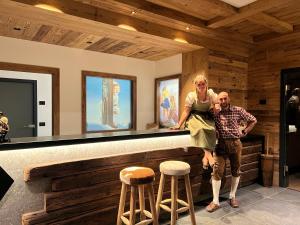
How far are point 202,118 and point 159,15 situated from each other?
1384 millimetres

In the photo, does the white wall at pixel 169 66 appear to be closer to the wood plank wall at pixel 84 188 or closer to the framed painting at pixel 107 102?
the framed painting at pixel 107 102

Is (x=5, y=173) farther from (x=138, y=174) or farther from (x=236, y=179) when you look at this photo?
(x=236, y=179)

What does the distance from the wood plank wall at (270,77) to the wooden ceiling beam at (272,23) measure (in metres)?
0.18

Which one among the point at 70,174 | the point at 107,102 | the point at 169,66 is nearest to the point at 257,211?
the point at 70,174

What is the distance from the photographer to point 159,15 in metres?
2.99

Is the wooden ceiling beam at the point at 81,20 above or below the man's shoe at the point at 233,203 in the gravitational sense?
above

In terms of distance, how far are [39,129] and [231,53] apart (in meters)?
3.70

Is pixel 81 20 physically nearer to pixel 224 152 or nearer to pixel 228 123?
pixel 228 123

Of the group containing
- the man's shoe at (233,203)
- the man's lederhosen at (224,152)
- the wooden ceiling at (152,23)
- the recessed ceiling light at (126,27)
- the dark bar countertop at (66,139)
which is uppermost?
the wooden ceiling at (152,23)

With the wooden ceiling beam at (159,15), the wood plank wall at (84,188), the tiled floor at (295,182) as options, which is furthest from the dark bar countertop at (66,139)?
the tiled floor at (295,182)

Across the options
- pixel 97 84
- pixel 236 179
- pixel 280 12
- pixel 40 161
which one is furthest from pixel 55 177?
pixel 280 12

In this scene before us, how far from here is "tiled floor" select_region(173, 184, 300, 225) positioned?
275 centimetres

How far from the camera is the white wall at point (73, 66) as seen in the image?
3959 millimetres

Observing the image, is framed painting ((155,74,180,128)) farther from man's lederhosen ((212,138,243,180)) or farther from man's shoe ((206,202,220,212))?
man's shoe ((206,202,220,212))
